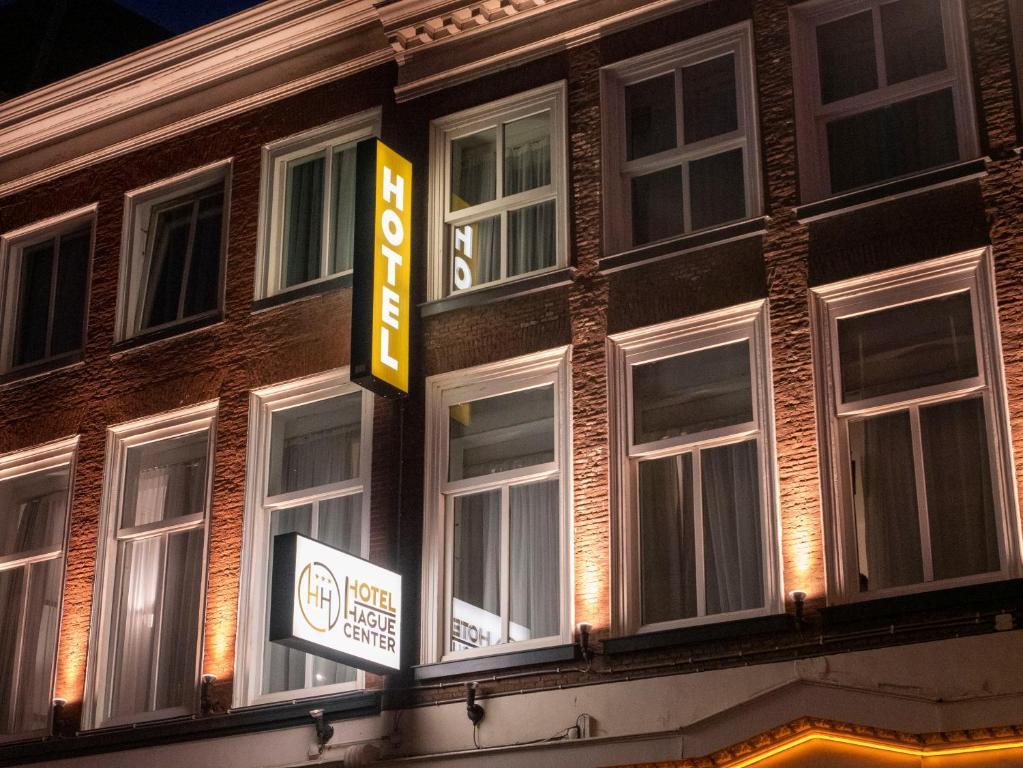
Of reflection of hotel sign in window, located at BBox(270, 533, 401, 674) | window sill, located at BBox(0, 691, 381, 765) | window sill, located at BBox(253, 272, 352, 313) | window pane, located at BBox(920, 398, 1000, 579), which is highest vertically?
window sill, located at BBox(253, 272, 352, 313)

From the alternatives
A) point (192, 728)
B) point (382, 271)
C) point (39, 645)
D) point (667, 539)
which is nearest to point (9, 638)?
point (39, 645)

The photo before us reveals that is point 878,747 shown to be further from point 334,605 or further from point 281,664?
point 281,664

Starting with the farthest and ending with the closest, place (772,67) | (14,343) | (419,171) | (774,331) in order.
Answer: (14,343)
(419,171)
(772,67)
(774,331)

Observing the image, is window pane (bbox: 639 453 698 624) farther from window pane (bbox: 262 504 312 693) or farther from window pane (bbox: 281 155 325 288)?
window pane (bbox: 281 155 325 288)

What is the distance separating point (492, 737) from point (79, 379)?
7003 mm

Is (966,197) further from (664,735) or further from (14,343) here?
(14,343)

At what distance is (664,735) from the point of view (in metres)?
12.7

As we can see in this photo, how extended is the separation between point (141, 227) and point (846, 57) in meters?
8.38

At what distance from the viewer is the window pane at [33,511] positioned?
711 inches

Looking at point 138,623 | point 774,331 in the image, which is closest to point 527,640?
point 774,331

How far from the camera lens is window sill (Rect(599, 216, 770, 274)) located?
46.9 ft

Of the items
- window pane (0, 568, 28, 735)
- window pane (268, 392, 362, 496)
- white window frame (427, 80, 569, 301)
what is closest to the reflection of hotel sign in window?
window pane (268, 392, 362, 496)

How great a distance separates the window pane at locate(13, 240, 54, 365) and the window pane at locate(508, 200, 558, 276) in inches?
250

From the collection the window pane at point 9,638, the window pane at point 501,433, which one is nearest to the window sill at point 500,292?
the window pane at point 501,433
